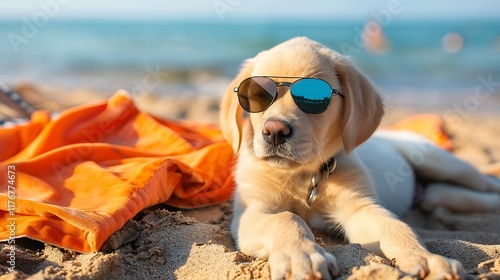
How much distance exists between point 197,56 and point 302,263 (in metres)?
14.2

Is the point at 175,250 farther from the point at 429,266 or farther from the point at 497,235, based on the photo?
the point at 497,235

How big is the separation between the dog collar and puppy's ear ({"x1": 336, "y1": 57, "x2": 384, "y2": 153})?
0.21 m

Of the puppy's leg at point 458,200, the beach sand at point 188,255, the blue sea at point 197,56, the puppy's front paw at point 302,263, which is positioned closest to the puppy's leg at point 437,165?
the puppy's leg at point 458,200

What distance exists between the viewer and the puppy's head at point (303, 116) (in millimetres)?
2758

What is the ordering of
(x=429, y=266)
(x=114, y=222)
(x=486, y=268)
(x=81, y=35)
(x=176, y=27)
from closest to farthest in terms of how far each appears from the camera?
1. (x=429, y=266)
2. (x=486, y=268)
3. (x=114, y=222)
4. (x=81, y=35)
5. (x=176, y=27)

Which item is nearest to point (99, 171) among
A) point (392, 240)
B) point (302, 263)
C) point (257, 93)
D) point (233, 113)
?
point (233, 113)

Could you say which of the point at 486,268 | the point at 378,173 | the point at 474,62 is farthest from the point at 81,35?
the point at 486,268

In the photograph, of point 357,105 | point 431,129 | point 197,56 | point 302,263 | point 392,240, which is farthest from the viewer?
point 197,56

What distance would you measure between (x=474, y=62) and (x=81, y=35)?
15.5 m

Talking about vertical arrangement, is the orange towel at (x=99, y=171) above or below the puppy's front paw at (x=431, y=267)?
below

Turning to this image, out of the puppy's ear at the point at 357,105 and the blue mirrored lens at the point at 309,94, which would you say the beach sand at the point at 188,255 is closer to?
the puppy's ear at the point at 357,105

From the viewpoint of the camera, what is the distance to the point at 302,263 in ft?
6.98

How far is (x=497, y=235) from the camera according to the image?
331 centimetres

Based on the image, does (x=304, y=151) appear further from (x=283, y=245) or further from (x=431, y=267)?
(x=431, y=267)
